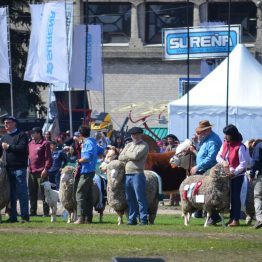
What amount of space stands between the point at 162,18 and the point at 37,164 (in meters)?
37.0

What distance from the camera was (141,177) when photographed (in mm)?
21047

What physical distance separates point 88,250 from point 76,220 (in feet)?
19.8

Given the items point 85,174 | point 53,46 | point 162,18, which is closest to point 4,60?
point 53,46

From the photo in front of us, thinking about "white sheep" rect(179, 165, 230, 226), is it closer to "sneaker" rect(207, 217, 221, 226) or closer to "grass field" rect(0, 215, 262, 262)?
"sneaker" rect(207, 217, 221, 226)

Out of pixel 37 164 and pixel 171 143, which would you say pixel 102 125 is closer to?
pixel 171 143

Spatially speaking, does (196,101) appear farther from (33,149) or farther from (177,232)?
(177,232)

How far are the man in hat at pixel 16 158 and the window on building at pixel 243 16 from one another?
3953cm

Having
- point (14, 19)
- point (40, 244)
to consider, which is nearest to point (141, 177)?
point (40, 244)

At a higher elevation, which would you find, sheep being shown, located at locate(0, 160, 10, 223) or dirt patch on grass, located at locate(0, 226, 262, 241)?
sheep being shown, located at locate(0, 160, 10, 223)

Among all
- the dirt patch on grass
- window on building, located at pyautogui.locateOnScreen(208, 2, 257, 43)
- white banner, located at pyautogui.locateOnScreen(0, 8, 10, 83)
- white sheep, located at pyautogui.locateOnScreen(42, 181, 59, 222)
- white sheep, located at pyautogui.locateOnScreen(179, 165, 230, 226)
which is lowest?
the dirt patch on grass

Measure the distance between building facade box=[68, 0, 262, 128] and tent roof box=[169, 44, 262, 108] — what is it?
2505 centimetres

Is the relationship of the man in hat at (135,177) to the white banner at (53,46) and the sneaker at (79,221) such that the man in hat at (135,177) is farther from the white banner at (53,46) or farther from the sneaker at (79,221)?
the white banner at (53,46)

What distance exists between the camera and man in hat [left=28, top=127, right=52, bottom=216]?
25.1 meters

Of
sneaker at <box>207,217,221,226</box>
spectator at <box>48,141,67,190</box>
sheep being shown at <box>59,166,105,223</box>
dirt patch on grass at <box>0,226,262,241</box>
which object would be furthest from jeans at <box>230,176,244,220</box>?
spectator at <box>48,141,67,190</box>
